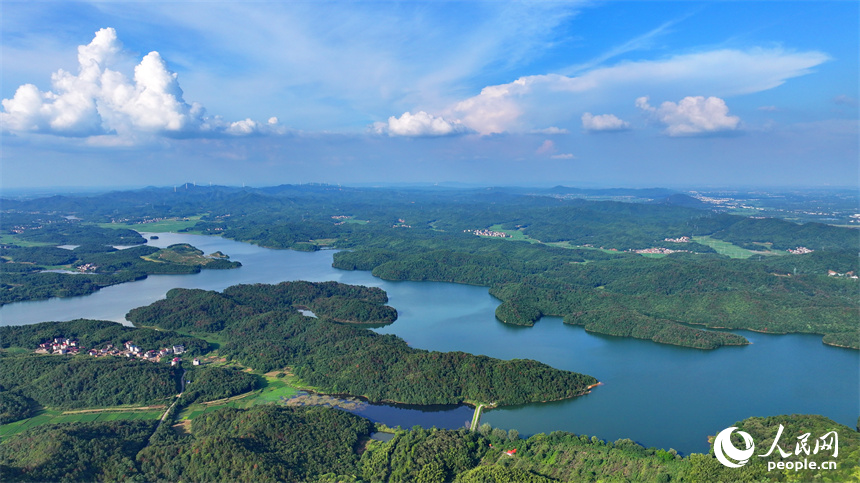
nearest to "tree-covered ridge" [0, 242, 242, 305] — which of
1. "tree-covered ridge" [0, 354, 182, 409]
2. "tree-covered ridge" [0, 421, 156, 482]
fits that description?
"tree-covered ridge" [0, 354, 182, 409]

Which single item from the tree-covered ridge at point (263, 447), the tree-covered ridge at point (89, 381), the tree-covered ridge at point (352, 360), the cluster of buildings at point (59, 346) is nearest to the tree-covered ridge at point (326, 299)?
the tree-covered ridge at point (352, 360)

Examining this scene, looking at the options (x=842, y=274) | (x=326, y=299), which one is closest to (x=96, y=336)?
(x=326, y=299)

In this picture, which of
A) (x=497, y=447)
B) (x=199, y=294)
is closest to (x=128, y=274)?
(x=199, y=294)

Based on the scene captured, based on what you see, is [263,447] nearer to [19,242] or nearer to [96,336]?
[96,336]

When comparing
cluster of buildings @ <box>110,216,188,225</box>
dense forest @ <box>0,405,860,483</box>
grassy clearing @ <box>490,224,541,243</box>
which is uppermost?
cluster of buildings @ <box>110,216,188,225</box>

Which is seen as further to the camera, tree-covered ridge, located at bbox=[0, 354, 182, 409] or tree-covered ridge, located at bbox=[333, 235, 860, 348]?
tree-covered ridge, located at bbox=[333, 235, 860, 348]

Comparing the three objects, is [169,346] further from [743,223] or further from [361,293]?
[743,223]

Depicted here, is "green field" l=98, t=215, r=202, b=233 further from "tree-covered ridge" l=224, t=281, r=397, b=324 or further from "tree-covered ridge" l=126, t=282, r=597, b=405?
"tree-covered ridge" l=126, t=282, r=597, b=405
